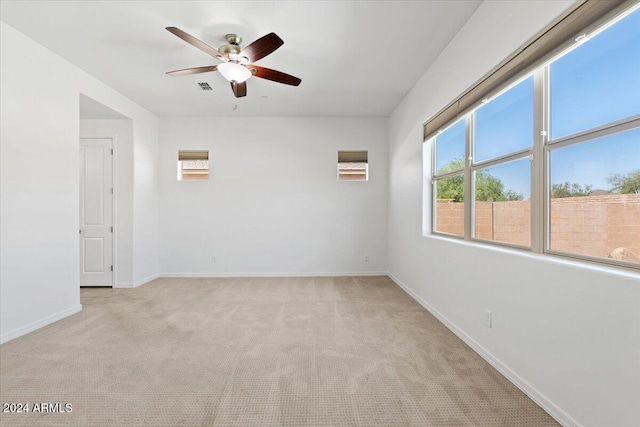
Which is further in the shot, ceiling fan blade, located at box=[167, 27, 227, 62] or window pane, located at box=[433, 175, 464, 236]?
window pane, located at box=[433, 175, 464, 236]

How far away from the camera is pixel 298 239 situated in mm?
5477

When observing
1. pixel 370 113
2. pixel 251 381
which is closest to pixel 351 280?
pixel 370 113

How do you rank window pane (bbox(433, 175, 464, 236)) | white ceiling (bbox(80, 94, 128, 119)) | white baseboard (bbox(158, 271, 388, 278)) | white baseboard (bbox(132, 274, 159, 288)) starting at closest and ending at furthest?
window pane (bbox(433, 175, 464, 236)), white ceiling (bbox(80, 94, 128, 119)), white baseboard (bbox(132, 274, 159, 288)), white baseboard (bbox(158, 271, 388, 278))

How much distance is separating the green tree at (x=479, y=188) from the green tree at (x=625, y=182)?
65 centimetres

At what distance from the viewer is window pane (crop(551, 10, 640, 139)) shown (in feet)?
4.70

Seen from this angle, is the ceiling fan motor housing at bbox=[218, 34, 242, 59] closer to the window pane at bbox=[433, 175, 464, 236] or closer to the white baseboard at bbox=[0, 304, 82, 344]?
the window pane at bbox=[433, 175, 464, 236]

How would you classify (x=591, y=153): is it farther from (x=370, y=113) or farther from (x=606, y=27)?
(x=370, y=113)

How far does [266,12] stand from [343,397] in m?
2.99

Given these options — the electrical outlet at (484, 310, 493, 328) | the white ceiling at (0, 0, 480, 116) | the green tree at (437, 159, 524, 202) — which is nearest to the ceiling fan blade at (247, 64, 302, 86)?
the white ceiling at (0, 0, 480, 116)

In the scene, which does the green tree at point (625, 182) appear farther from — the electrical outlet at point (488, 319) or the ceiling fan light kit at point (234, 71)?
the ceiling fan light kit at point (234, 71)

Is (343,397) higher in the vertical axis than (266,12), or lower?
lower

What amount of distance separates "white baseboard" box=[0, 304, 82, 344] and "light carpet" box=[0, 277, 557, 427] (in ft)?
0.25

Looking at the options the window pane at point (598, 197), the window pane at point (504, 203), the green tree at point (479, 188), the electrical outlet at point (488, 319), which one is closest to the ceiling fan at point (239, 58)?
the green tree at point (479, 188)

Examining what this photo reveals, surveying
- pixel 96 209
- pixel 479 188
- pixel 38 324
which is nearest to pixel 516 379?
pixel 479 188
